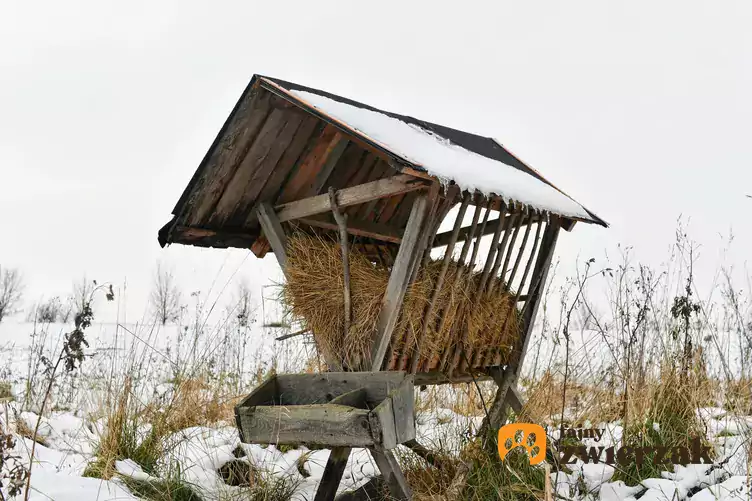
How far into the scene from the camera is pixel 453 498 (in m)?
3.52

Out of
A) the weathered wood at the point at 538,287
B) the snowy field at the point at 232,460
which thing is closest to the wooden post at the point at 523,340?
the weathered wood at the point at 538,287

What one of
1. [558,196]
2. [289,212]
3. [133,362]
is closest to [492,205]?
[558,196]

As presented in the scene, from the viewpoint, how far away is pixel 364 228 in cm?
435

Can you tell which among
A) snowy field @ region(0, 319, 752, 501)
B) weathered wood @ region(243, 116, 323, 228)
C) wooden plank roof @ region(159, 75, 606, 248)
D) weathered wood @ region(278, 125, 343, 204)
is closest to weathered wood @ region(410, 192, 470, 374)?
wooden plank roof @ region(159, 75, 606, 248)

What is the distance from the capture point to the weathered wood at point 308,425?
120 inches

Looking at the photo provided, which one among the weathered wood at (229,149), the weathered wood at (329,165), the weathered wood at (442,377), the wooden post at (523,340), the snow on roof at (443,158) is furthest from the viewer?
the wooden post at (523,340)

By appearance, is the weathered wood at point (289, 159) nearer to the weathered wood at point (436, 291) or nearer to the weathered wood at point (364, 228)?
the weathered wood at point (364, 228)

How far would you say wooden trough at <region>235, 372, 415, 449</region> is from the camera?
306 cm

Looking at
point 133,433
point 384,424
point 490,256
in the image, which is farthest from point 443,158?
point 133,433

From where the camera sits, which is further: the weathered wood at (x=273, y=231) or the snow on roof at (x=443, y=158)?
the weathered wood at (x=273, y=231)

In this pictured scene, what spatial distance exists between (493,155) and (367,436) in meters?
2.61

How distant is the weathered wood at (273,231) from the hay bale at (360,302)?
0.05m

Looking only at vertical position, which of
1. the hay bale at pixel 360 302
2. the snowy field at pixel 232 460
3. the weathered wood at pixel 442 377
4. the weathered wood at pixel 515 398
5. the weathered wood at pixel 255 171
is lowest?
the snowy field at pixel 232 460

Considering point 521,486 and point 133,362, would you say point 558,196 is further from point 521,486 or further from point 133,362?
point 133,362
